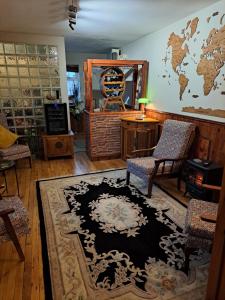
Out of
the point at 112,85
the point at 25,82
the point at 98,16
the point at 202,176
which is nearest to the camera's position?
the point at 202,176

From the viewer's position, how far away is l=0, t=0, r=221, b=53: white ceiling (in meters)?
2.53

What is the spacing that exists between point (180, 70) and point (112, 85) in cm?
137

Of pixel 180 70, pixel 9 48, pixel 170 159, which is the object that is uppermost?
pixel 9 48

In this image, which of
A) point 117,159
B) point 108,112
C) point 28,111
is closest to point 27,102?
point 28,111

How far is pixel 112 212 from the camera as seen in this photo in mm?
2506

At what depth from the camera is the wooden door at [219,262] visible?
1025 mm

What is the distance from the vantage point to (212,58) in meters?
A: 2.70

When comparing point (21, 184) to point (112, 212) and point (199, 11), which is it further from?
point (199, 11)

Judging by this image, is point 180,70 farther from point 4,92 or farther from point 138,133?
point 4,92

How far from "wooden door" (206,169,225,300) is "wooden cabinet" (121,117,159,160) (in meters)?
2.89

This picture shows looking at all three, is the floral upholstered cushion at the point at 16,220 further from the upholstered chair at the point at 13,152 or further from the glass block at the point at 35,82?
Answer: the glass block at the point at 35,82

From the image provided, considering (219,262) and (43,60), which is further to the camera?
(43,60)

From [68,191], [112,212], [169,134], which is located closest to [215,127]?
[169,134]

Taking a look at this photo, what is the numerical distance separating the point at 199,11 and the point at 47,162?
361 centimetres
